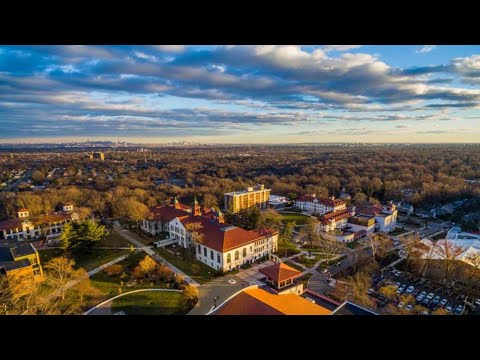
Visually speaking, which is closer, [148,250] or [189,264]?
[189,264]

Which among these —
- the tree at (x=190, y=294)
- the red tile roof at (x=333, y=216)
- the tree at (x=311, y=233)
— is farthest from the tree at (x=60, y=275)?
the red tile roof at (x=333, y=216)

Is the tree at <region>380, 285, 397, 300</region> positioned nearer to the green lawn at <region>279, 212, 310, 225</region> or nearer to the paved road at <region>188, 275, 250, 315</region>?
the paved road at <region>188, 275, 250, 315</region>

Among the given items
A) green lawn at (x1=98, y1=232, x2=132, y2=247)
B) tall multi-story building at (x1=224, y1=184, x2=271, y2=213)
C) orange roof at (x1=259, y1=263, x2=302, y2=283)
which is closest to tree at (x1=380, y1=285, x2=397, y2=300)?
orange roof at (x1=259, y1=263, x2=302, y2=283)

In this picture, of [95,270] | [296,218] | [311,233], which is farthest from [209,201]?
[95,270]

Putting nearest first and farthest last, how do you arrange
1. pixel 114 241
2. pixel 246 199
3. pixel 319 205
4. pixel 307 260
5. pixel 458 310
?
pixel 458 310 < pixel 307 260 < pixel 114 241 < pixel 319 205 < pixel 246 199

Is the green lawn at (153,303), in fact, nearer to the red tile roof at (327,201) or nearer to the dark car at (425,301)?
the dark car at (425,301)

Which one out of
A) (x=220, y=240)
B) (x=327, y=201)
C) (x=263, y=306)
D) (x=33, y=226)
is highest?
(x=263, y=306)

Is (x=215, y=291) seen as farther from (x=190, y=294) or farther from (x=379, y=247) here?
(x=379, y=247)
